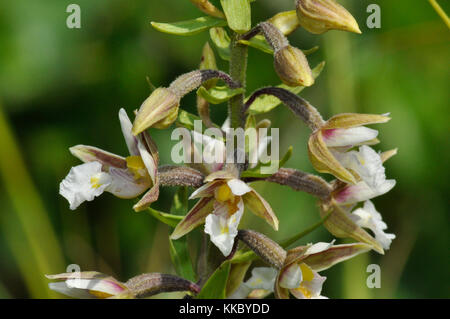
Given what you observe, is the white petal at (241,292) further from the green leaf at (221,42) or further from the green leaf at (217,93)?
the green leaf at (221,42)

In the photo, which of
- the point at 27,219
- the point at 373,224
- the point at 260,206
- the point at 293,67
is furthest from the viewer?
the point at 27,219

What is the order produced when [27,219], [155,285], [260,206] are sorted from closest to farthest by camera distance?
[260,206] < [155,285] < [27,219]

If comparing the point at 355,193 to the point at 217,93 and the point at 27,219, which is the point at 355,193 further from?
the point at 27,219

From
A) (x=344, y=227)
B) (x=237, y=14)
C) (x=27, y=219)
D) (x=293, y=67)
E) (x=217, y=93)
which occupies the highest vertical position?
(x=237, y=14)

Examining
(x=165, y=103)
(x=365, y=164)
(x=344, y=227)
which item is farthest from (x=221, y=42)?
(x=344, y=227)

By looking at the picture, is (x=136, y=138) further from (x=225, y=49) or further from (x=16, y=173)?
(x=16, y=173)

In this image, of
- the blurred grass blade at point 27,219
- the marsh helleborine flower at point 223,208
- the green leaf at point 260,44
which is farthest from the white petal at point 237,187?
the blurred grass blade at point 27,219
